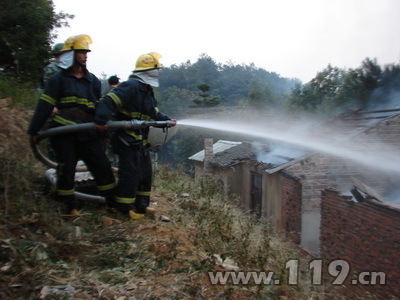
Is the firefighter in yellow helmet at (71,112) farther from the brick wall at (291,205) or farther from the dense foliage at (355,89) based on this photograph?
the dense foliage at (355,89)

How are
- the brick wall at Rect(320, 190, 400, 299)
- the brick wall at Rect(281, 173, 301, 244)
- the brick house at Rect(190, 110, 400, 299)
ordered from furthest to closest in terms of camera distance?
the brick wall at Rect(281, 173, 301, 244) < the brick house at Rect(190, 110, 400, 299) < the brick wall at Rect(320, 190, 400, 299)

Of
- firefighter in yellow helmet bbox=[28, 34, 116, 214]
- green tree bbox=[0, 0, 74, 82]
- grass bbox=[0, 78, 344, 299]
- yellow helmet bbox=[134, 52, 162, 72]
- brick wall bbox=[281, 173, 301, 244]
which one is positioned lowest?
brick wall bbox=[281, 173, 301, 244]

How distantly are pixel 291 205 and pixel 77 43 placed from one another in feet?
34.1

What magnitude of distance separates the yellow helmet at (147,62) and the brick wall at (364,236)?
459 centimetres

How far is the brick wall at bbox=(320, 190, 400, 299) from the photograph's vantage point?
7.31m

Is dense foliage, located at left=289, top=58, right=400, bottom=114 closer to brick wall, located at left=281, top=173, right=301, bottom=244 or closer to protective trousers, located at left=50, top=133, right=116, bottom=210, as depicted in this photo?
brick wall, located at left=281, top=173, right=301, bottom=244

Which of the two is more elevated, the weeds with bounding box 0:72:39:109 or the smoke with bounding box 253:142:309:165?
the weeds with bounding box 0:72:39:109

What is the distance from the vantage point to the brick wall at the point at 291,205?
12.2 m

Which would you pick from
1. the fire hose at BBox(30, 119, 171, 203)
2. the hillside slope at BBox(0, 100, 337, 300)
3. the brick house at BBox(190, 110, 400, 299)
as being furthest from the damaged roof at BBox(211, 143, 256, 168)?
the fire hose at BBox(30, 119, 171, 203)

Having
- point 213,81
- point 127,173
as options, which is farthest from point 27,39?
point 213,81

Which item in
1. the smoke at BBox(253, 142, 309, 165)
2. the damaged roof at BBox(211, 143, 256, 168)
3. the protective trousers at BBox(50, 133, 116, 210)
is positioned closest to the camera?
the protective trousers at BBox(50, 133, 116, 210)

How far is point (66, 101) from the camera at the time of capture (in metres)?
3.67

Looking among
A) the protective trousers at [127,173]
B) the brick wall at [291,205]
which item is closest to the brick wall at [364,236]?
the brick wall at [291,205]

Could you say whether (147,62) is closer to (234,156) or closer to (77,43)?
(77,43)
